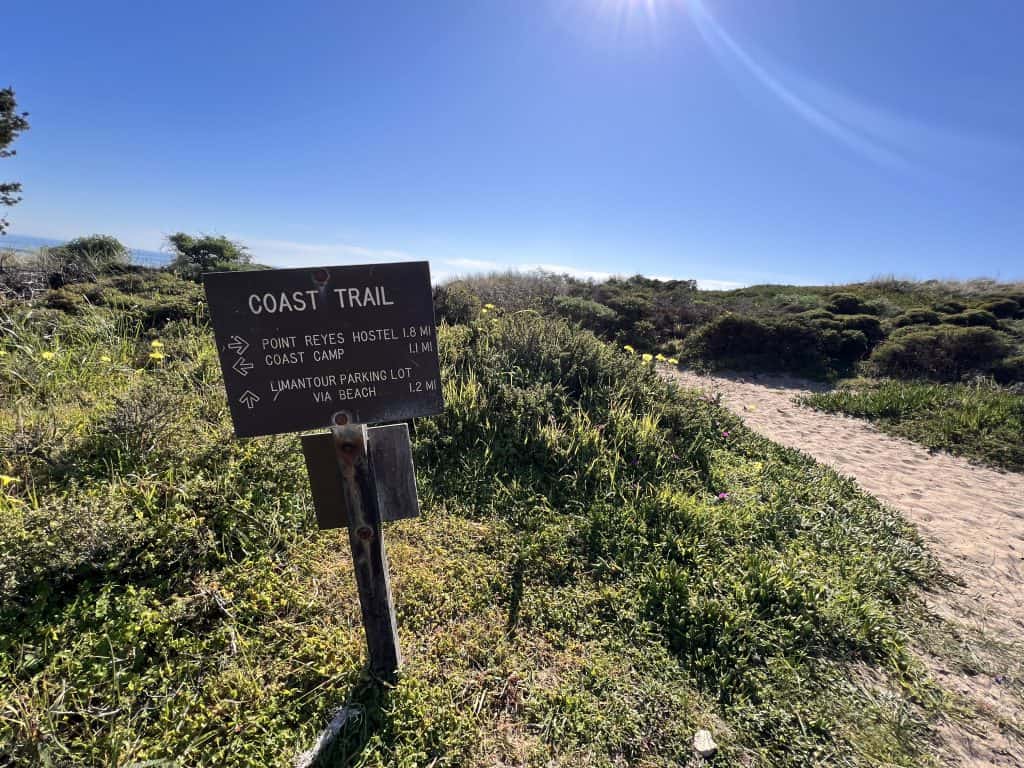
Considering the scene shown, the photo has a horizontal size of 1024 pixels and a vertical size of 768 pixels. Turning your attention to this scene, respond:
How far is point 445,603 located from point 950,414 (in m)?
8.98

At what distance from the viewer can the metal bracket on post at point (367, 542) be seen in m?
1.85

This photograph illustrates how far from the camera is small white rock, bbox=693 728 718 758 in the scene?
2.10 meters

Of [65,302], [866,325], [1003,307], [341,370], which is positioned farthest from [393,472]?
[1003,307]

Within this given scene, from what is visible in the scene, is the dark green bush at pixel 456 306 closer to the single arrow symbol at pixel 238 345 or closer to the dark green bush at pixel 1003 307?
the single arrow symbol at pixel 238 345

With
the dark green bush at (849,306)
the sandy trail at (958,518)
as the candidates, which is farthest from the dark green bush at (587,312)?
the dark green bush at (849,306)

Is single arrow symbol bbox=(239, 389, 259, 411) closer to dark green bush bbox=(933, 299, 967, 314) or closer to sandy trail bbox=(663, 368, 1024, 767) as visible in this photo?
sandy trail bbox=(663, 368, 1024, 767)

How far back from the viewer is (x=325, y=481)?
1.94m

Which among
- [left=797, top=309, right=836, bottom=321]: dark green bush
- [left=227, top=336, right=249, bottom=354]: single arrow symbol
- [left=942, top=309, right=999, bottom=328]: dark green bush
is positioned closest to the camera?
[left=227, top=336, right=249, bottom=354]: single arrow symbol

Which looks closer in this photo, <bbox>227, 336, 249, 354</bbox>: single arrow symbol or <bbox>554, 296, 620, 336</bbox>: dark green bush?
<bbox>227, 336, 249, 354</bbox>: single arrow symbol

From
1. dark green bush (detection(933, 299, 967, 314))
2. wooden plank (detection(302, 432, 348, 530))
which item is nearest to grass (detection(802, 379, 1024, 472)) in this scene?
dark green bush (detection(933, 299, 967, 314))

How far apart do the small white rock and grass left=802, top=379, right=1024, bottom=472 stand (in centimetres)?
678

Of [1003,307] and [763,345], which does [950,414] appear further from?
[1003,307]

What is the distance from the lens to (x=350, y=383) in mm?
1821

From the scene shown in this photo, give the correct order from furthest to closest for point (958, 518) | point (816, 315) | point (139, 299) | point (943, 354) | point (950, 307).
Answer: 1. point (950, 307)
2. point (816, 315)
3. point (943, 354)
4. point (139, 299)
5. point (958, 518)
